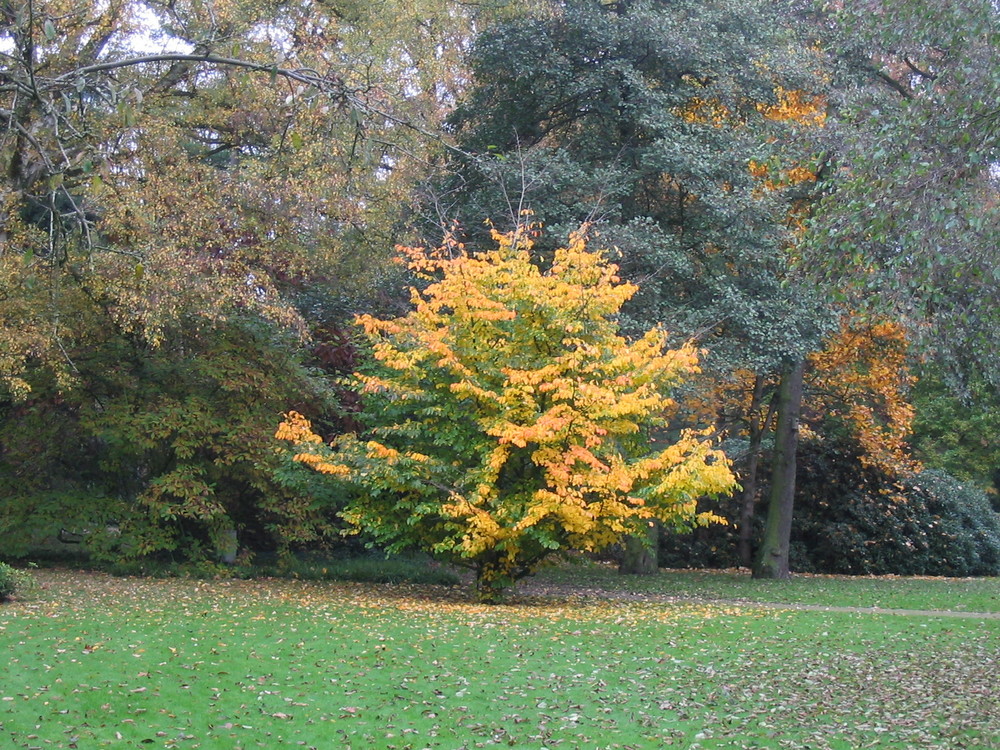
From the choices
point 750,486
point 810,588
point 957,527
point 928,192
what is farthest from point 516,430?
point 957,527

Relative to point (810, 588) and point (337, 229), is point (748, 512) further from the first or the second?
point (337, 229)

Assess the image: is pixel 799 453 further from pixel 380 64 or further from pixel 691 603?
pixel 380 64

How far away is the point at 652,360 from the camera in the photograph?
1297 centimetres

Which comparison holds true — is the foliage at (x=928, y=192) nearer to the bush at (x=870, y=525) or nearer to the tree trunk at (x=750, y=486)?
the tree trunk at (x=750, y=486)

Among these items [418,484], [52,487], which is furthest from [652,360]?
[52,487]

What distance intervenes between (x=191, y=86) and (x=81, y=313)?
4434 millimetres

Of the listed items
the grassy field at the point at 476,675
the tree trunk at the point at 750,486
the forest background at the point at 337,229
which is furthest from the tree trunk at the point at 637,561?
the grassy field at the point at 476,675

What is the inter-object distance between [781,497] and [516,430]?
9320mm

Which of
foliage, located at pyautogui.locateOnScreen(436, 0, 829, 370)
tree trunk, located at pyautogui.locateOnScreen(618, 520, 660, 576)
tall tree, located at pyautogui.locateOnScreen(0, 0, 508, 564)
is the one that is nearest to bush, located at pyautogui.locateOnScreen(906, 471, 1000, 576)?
tree trunk, located at pyautogui.locateOnScreen(618, 520, 660, 576)

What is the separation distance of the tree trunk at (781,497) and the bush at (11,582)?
517 inches

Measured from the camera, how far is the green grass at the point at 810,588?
50.2 ft

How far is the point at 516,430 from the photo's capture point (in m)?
12.3

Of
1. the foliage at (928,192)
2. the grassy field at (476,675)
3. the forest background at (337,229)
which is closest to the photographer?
the grassy field at (476,675)

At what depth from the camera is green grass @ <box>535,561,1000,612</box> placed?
15.3 metres
